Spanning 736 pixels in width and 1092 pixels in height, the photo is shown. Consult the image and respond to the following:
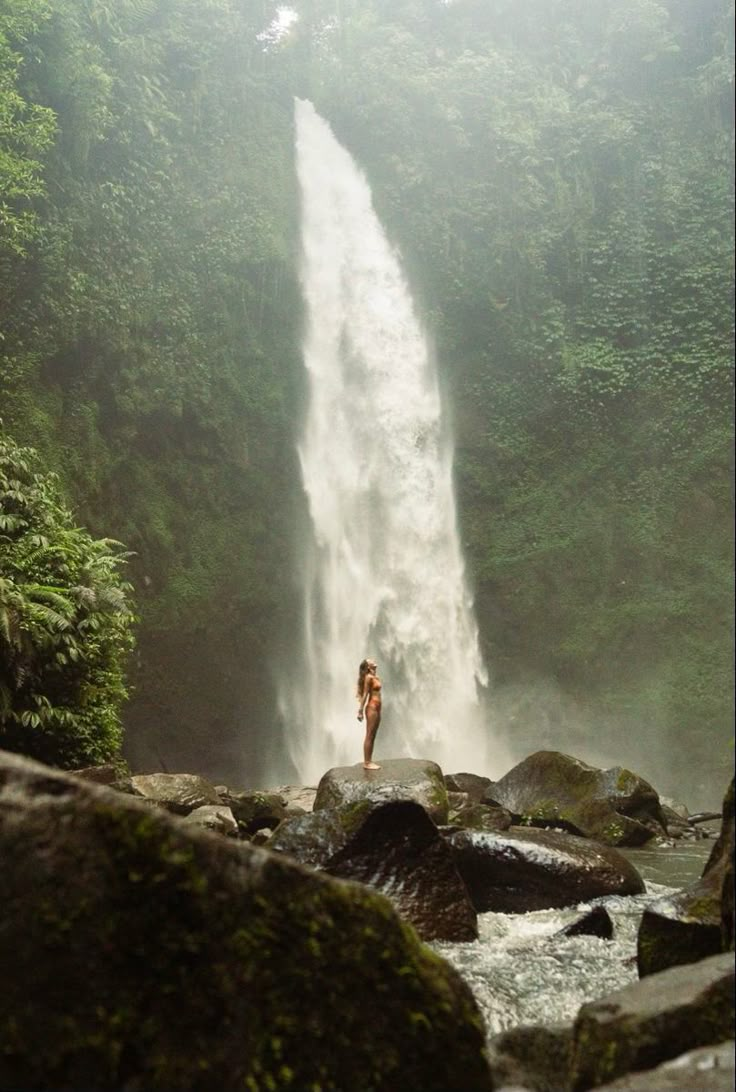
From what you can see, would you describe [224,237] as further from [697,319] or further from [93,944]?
[93,944]

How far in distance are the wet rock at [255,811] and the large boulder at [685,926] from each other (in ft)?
18.5

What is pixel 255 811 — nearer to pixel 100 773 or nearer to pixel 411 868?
pixel 100 773

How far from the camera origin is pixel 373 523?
20.0m

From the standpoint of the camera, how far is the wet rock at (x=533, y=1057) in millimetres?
3125

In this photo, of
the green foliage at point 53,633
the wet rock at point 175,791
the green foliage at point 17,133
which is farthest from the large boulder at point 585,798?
the green foliage at point 17,133

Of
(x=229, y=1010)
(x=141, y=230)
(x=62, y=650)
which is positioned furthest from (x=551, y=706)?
(x=229, y=1010)

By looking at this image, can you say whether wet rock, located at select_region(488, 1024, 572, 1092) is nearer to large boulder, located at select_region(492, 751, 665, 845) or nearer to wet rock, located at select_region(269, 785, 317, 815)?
wet rock, located at select_region(269, 785, 317, 815)

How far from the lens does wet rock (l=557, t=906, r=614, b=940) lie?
592 centimetres

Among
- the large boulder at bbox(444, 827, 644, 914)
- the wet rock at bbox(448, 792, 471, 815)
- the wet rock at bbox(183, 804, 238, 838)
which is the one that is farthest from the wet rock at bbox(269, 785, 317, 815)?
the large boulder at bbox(444, 827, 644, 914)

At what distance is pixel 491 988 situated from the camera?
4934mm

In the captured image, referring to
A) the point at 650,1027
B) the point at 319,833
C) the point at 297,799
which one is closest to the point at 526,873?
the point at 319,833

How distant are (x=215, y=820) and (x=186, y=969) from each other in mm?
6588

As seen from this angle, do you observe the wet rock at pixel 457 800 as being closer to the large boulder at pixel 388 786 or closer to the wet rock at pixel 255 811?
the large boulder at pixel 388 786

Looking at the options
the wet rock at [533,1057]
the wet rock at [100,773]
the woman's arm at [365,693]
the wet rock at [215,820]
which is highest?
the woman's arm at [365,693]
